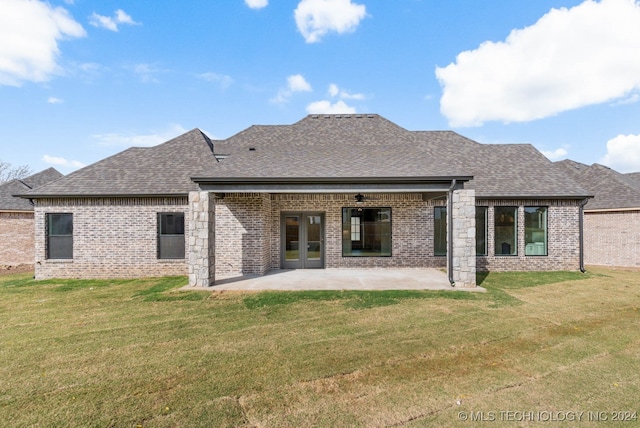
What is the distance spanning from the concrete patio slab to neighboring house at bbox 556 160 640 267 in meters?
9.07

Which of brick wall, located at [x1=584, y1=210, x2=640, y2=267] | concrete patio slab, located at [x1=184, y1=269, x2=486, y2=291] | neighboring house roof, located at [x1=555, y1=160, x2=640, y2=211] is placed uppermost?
neighboring house roof, located at [x1=555, y1=160, x2=640, y2=211]

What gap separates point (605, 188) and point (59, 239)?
79.6ft

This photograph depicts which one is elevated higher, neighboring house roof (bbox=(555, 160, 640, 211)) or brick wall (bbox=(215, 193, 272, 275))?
neighboring house roof (bbox=(555, 160, 640, 211))

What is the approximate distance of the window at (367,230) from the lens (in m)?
11.7

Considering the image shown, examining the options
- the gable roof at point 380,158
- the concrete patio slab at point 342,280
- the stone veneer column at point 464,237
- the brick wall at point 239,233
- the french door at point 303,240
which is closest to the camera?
the stone veneer column at point 464,237

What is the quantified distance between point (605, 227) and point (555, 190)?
15.8ft

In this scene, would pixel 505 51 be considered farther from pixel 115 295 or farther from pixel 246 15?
pixel 115 295

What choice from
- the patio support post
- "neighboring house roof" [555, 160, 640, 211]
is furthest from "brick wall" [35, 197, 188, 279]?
"neighboring house roof" [555, 160, 640, 211]

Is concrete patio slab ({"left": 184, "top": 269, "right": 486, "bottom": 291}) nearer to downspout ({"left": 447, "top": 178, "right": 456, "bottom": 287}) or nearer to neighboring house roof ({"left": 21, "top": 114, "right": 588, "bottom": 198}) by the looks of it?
downspout ({"left": 447, "top": 178, "right": 456, "bottom": 287})

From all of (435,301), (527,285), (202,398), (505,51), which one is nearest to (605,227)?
(527,285)

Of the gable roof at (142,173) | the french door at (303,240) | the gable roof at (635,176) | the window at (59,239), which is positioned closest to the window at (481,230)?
the french door at (303,240)

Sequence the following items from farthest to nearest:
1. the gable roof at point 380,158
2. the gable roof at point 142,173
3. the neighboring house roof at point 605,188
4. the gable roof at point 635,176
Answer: the gable roof at point 635,176, the neighboring house roof at point 605,188, the gable roof at point 142,173, the gable roof at point 380,158

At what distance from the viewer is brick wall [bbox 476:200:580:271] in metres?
11.6

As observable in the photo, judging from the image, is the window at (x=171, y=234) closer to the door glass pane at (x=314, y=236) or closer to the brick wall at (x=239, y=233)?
the brick wall at (x=239, y=233)
